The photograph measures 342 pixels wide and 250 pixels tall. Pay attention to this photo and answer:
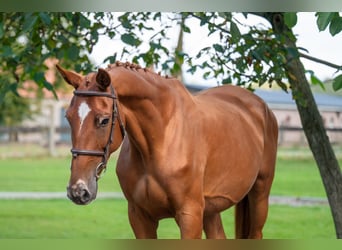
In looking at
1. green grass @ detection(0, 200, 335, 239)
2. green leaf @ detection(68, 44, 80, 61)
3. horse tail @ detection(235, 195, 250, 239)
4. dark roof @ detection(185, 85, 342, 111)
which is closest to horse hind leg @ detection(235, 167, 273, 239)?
horse tail @ detection(235, 195, 250, 239)

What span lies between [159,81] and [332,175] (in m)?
2.12

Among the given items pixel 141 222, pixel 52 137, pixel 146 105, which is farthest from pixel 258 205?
pixel 52 137

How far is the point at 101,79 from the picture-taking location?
211 centimetres

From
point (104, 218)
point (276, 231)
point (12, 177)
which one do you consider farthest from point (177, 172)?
point (12, 177)

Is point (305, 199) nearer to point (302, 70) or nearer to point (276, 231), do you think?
point (276, 231)

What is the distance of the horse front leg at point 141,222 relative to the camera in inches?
101

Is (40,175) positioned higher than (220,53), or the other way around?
(220,53)

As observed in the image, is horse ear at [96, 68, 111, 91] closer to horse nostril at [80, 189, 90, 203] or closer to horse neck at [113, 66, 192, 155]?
horse neck at [113, 66, 192, 155]

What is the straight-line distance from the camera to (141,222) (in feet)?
8.41

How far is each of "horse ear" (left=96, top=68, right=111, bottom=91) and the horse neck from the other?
0.09m

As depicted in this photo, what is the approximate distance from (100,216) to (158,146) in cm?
638

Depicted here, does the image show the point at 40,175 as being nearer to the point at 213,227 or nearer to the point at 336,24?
the point at 213,227

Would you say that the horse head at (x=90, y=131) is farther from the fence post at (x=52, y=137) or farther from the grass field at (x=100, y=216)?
the fence post at (x=52, y=137)

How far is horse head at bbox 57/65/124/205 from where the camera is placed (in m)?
2.09
